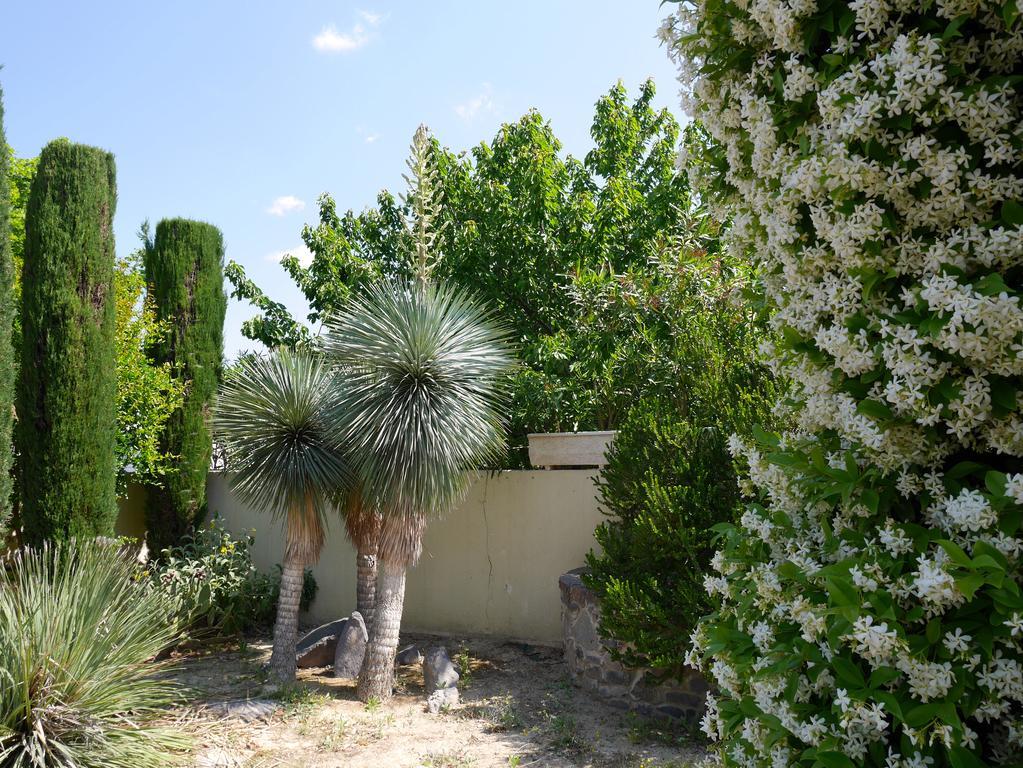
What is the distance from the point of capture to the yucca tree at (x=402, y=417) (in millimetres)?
5824

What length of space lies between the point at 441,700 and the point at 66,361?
4823mm

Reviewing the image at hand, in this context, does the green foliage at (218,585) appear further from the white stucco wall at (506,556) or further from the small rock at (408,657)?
the small rock at (408,657)

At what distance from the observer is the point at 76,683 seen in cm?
437

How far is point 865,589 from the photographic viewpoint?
1.37 meters

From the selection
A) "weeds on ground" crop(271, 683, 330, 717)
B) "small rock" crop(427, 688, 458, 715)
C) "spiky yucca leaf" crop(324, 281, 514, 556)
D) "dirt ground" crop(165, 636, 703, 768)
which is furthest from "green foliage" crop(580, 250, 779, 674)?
"weeds on ground" crop(271, 683, 330, 717)

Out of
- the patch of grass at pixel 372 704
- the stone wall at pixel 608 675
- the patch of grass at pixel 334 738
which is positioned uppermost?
the stone wall at pixel 608 675

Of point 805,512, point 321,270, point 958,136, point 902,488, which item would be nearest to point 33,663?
point 805,512

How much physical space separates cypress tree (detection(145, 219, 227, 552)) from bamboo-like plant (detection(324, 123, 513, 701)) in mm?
4073

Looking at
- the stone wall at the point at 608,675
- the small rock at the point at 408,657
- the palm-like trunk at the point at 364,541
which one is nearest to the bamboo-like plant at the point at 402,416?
the palm-like trunk at the point at 364,541

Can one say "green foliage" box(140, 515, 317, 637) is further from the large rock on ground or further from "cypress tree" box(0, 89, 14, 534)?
"cypress tree" box(0, 89, 14, 534)

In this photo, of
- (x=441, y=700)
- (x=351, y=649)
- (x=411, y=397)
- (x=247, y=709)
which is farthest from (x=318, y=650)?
(x=411, y=397)

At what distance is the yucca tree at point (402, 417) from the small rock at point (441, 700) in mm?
375

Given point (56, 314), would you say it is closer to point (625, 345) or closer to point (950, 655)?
point (625, 345)

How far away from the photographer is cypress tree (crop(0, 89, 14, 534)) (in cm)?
666
